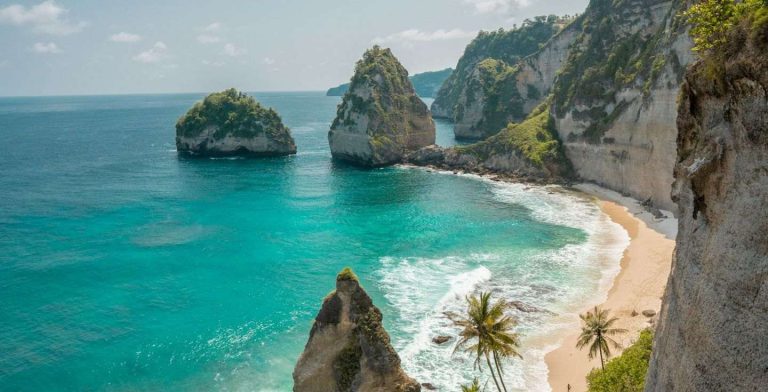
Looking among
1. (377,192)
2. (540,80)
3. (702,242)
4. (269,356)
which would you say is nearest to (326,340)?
(269,356)

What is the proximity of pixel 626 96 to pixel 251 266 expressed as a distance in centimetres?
6079

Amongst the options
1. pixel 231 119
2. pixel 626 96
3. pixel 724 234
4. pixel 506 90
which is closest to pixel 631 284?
pixel 724 234

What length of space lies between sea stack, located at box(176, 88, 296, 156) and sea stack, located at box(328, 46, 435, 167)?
16403mm

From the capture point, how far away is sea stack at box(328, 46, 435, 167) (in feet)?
385

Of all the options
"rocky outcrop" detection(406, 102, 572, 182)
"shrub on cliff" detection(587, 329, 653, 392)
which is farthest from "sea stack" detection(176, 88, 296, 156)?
"shrub on cliff" detection(587, 329, 653, 392)

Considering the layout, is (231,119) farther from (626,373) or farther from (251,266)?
(626,373)

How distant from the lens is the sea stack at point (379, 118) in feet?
385

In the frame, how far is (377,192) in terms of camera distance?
93062mm

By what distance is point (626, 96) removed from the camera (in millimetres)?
81750

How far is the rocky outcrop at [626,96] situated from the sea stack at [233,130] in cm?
6754

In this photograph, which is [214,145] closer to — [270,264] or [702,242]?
[270,264]

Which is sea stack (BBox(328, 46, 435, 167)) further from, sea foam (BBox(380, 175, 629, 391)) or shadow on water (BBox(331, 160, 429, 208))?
sea foam (BBox(380, 175, 629, 391))

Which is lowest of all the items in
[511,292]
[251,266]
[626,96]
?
[251,266]

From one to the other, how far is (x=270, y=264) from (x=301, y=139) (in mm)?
112634
